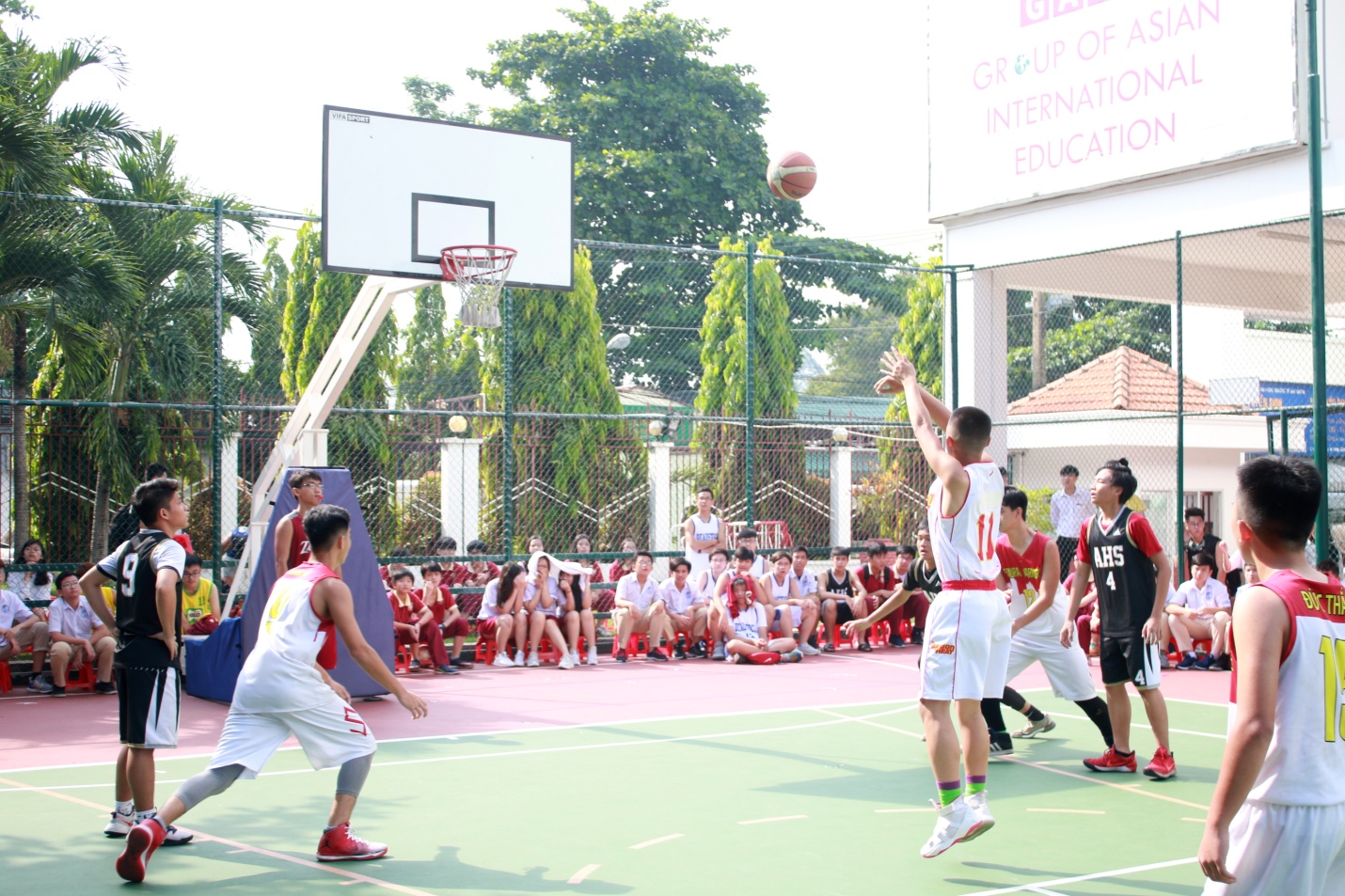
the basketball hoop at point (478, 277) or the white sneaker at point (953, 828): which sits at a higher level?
the basketball hoop at point (478, 277)

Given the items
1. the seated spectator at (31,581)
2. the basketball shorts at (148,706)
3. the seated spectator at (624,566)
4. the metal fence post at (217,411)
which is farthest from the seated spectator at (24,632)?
the basketball shorts at (148,706)

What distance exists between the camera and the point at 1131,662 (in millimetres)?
8141

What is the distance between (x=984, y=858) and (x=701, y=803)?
1750 millimetres

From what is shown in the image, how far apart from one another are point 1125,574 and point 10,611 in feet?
32.1

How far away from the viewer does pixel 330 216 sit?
12469 millimetres

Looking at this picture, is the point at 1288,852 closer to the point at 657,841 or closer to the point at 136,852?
the point at 657,841

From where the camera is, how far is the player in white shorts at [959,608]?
6176 mm

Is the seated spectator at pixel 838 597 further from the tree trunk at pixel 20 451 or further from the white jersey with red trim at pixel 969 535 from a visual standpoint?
the white jersey with red trim at pixel 969 535

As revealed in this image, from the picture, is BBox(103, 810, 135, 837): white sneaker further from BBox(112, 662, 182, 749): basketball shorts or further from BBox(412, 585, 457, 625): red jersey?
BBox(412, 585, 457, 625): red jersey

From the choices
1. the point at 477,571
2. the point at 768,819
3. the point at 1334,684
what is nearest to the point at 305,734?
the point at 768,819

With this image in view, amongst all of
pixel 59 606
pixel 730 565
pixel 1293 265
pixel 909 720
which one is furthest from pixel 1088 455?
pixel 59 606

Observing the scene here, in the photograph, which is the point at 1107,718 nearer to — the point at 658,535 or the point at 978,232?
the point at 978,232

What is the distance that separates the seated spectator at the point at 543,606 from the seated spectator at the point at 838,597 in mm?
3217

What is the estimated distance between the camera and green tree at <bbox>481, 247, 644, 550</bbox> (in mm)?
21203
